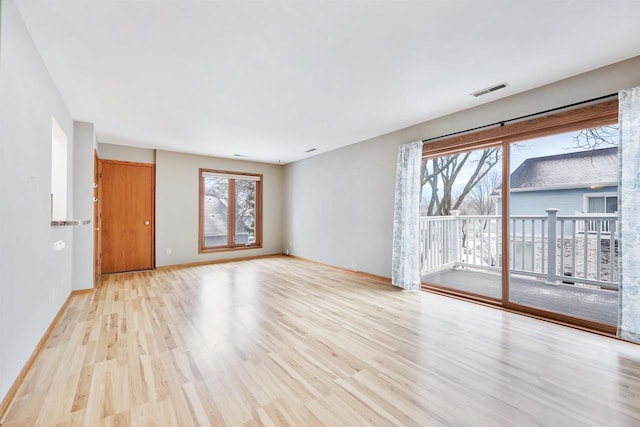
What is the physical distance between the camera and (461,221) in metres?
4.87

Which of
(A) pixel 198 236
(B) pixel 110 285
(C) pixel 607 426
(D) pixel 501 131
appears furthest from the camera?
(A) pixel 198 236

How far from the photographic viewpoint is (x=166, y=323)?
2.62m

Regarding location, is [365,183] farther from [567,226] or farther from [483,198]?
[567,226]

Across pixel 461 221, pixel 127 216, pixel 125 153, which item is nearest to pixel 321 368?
pixel 461 221

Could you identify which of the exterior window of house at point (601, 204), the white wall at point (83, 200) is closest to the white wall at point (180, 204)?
the white wall at point (83, 200)

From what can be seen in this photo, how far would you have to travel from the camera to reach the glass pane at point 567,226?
3043 millimetres

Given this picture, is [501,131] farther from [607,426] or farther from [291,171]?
[291,171]

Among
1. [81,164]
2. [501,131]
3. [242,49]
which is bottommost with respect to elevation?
[81,164]

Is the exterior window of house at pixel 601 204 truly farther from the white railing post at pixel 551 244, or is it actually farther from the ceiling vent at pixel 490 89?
the ceiling vent at pixel 490 89

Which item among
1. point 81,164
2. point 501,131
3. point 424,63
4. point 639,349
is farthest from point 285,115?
point 639,349

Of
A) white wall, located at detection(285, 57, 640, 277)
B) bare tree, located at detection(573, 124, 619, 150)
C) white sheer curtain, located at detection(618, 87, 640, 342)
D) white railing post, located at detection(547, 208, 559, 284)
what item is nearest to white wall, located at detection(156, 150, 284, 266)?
white wall, located at detection(285, 57, 640, 277)

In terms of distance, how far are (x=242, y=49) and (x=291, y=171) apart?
183 inches

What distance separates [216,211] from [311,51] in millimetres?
4831

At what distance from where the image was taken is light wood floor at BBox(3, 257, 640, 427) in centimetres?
144
